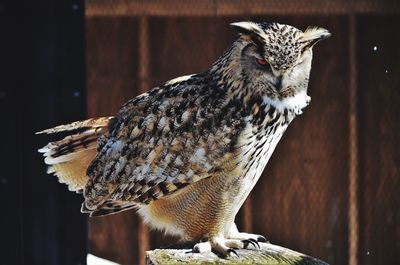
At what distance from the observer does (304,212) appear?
484cm

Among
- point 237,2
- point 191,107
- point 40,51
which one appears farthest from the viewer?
point 237,2

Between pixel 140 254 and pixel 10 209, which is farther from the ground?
pixel 10 209

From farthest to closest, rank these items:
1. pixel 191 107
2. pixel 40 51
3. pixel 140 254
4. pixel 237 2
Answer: pixel 140 254 → pixel 237 2 → pixel 40 51 → pixel 191 107

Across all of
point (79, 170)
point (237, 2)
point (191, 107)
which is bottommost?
point (79, 170)

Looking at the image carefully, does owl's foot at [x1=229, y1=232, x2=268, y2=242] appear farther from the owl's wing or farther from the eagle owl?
the owl's wing

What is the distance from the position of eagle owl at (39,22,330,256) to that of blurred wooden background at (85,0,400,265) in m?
1.80

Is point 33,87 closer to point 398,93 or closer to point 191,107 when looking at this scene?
point 191,107

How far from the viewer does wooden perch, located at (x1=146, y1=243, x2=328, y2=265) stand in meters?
2.54

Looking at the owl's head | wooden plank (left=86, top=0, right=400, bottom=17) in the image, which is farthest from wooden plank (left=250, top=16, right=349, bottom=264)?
the owl's head

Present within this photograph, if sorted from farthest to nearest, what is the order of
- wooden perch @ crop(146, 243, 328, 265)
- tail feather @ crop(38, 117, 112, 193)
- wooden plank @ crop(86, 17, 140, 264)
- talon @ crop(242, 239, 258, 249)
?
wooden plank @ crop(86, 17, 140, 264) < tail feather @ crop(38, 117, 112, 193) < talon @ crop(242, 239, 258, 249) < wooden perch @ crop(146, 243, 328, 265)

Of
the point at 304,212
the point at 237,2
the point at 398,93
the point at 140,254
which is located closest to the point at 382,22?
the point at 398,93

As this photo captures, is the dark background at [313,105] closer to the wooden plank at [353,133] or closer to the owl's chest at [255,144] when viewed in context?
the wooden plank at [353,133]

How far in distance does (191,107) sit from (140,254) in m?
2.27

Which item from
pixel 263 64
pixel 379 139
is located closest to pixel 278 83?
pixel 263 64
